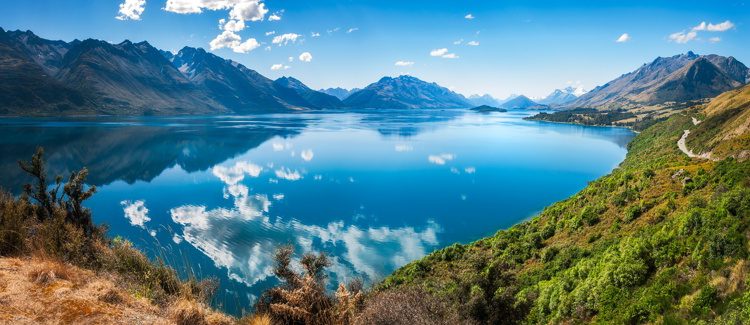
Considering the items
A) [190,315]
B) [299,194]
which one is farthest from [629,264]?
[299,194]

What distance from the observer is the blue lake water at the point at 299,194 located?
44938mm

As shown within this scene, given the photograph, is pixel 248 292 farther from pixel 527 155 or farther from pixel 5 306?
pixel 527 155

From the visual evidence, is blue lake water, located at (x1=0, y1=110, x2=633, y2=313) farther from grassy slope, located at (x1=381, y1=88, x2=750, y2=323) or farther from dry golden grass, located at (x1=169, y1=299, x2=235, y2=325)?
grassy slope, located at (x1=381, y1=88, x2=750, y2=323)

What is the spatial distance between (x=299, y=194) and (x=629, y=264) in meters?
56.8

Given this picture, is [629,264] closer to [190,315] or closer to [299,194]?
[190,315]

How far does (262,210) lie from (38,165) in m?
37.2

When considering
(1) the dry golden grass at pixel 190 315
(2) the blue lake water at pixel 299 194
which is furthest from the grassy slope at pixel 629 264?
(2) the blue lake water at pixel 299 194

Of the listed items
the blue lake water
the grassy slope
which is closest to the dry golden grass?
the blue lake water

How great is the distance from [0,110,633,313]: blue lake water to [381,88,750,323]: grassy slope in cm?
1170

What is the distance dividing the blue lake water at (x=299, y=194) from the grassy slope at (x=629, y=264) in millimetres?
11698

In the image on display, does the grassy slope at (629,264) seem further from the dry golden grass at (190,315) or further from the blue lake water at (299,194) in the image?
the blue lake water at (299,194)

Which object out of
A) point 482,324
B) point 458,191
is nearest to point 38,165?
point 482,324

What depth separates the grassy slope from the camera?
1633 centimetres

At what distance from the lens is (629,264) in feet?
72.3
